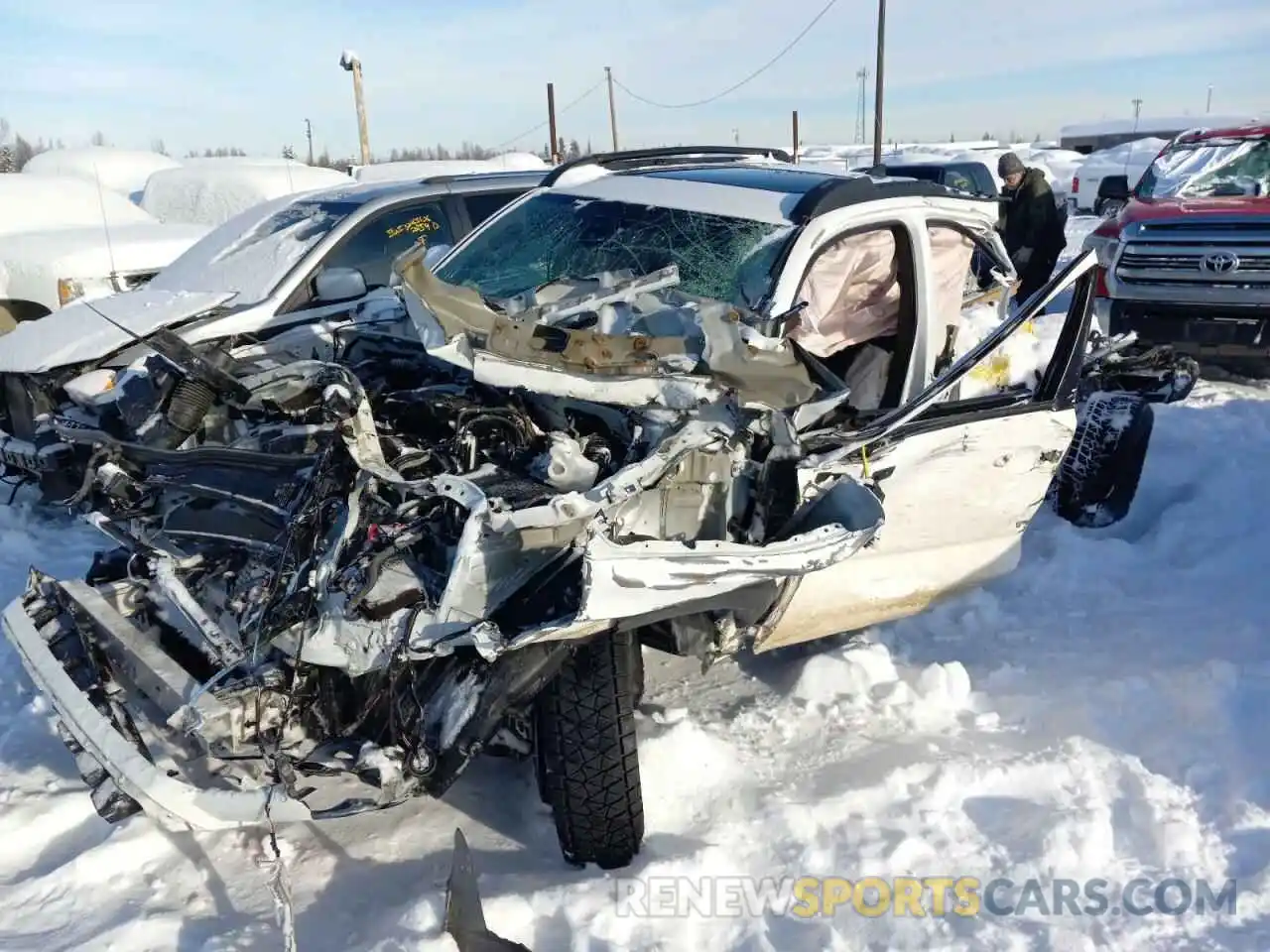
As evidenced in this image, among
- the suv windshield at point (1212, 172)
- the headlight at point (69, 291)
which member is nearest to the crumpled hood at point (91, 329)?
the headlight at point (69, 291)

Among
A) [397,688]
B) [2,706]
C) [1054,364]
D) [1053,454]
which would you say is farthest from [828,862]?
[2,706]

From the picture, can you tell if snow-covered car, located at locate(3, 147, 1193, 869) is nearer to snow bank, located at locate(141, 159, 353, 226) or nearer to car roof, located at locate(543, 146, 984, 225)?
car roof, located at locate(543, 146, 984, 225)

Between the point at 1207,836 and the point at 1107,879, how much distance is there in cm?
38

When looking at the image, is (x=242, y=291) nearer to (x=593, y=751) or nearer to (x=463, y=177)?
(x=463, y=177)

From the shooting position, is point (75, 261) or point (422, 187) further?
point (75, 261)

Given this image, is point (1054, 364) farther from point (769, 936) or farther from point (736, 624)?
point (769, 936)

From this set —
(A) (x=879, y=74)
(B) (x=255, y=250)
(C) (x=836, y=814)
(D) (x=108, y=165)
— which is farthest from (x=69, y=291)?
(A) (x=879, y=74)

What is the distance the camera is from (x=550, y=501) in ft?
8.63

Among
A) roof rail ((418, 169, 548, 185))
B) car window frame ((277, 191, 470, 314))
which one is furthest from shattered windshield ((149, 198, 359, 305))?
roof rail ((418, 169, 548, 185))

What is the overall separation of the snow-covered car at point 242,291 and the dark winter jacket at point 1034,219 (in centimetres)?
420

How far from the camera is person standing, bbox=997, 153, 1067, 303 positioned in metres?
8.11

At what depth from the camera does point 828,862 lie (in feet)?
9.16

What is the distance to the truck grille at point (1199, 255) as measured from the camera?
7.48 meters

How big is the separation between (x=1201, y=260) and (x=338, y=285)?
666 cm
